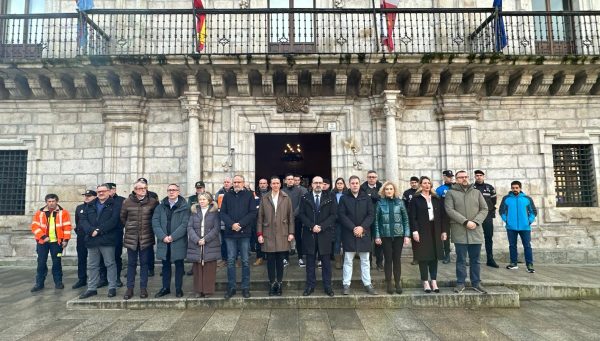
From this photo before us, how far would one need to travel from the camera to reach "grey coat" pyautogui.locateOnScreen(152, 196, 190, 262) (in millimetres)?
5596

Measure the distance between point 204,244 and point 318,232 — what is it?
1.89m

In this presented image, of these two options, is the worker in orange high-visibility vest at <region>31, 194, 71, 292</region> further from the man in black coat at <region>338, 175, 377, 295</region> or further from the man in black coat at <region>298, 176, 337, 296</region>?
the man in black coat at <region>338, 175, 377, 295</region>

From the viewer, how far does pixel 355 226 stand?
567 centimetres

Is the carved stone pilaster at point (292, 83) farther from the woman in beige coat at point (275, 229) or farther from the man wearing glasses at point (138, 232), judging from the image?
the man wearing glasses at point (138, 232)

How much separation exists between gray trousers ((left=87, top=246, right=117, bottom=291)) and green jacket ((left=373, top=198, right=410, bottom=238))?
15.1 feet

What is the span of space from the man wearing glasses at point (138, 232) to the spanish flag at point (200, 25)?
474cm

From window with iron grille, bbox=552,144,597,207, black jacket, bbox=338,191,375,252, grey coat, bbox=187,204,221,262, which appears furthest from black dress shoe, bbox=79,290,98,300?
window with iron grille, bbox=552,144,597,207

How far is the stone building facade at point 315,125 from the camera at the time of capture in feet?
29.6

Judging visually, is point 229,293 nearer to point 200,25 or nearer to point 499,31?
point 200,25

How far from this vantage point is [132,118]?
30.3 ft

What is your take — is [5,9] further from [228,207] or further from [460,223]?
[460,223]

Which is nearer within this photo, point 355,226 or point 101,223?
point 355,226

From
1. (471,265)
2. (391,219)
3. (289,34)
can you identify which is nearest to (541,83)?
(471,265)

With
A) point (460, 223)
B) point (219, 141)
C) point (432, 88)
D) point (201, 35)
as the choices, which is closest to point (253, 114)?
point (219, 141)
